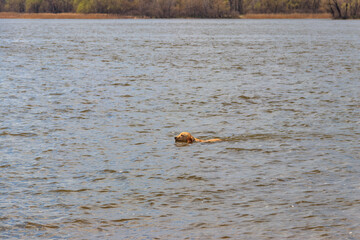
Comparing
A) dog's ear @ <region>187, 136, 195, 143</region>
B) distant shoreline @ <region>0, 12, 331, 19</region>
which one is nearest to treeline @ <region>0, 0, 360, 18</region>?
distant shoreline @ <region>0, 12, 331, 19</region>

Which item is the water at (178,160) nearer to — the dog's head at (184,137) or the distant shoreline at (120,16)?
the dog's head at (184,137)

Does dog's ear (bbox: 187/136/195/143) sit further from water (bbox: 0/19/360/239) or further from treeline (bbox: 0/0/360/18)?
treeline (bbox: 0/0/360/18)

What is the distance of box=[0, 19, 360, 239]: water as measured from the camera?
10.2 metres

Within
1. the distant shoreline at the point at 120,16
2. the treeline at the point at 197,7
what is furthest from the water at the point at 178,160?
the distant shoreline at the point at 120,16

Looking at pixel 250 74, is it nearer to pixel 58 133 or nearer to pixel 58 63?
pixel 58 63

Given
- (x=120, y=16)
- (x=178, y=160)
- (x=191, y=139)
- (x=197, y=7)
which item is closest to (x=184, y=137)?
(x=191, y=139)

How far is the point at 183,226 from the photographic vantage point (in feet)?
32.9

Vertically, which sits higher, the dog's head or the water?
the dog's head

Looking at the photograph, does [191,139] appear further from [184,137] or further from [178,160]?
[178,160]

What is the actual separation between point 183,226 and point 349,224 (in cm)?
276

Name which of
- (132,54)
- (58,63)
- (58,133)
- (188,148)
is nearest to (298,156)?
(188,148)

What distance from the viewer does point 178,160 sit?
14.4 metres

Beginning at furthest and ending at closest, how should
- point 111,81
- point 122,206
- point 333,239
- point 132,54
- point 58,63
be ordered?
point 132,54 → point 58,63 → point 111,81 → point 122,206 → point 333,239

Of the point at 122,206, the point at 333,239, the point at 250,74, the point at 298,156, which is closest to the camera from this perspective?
the point at 333,239
